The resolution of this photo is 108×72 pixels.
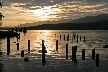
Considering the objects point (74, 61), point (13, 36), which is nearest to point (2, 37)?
point (13, 36)

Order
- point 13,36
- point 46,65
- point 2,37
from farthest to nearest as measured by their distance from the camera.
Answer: point 13,36
point 2,37
point 46,65

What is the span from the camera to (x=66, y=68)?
1223 inches

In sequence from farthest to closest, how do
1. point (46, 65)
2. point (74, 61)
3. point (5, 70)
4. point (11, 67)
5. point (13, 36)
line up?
point (13, 36) → point (74, 61) → point (46, 65) → point (11, 67) → point (5, 70)

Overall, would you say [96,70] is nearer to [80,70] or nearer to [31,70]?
[80,70]

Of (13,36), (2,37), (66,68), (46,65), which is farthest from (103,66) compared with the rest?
(13,36)

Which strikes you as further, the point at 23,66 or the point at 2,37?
the point at 2,37

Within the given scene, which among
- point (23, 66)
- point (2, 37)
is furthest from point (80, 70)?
point (2, 37)

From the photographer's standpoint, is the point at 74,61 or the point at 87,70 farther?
the point at 74,61

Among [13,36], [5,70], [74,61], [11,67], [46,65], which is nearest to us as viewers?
[5,70]

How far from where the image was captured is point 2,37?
9750 cm

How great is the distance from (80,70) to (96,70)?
2076mm

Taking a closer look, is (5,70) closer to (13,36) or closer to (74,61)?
(74,61)

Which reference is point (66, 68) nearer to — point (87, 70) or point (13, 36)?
point (87, 70)

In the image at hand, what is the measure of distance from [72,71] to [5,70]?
27.4 ft
